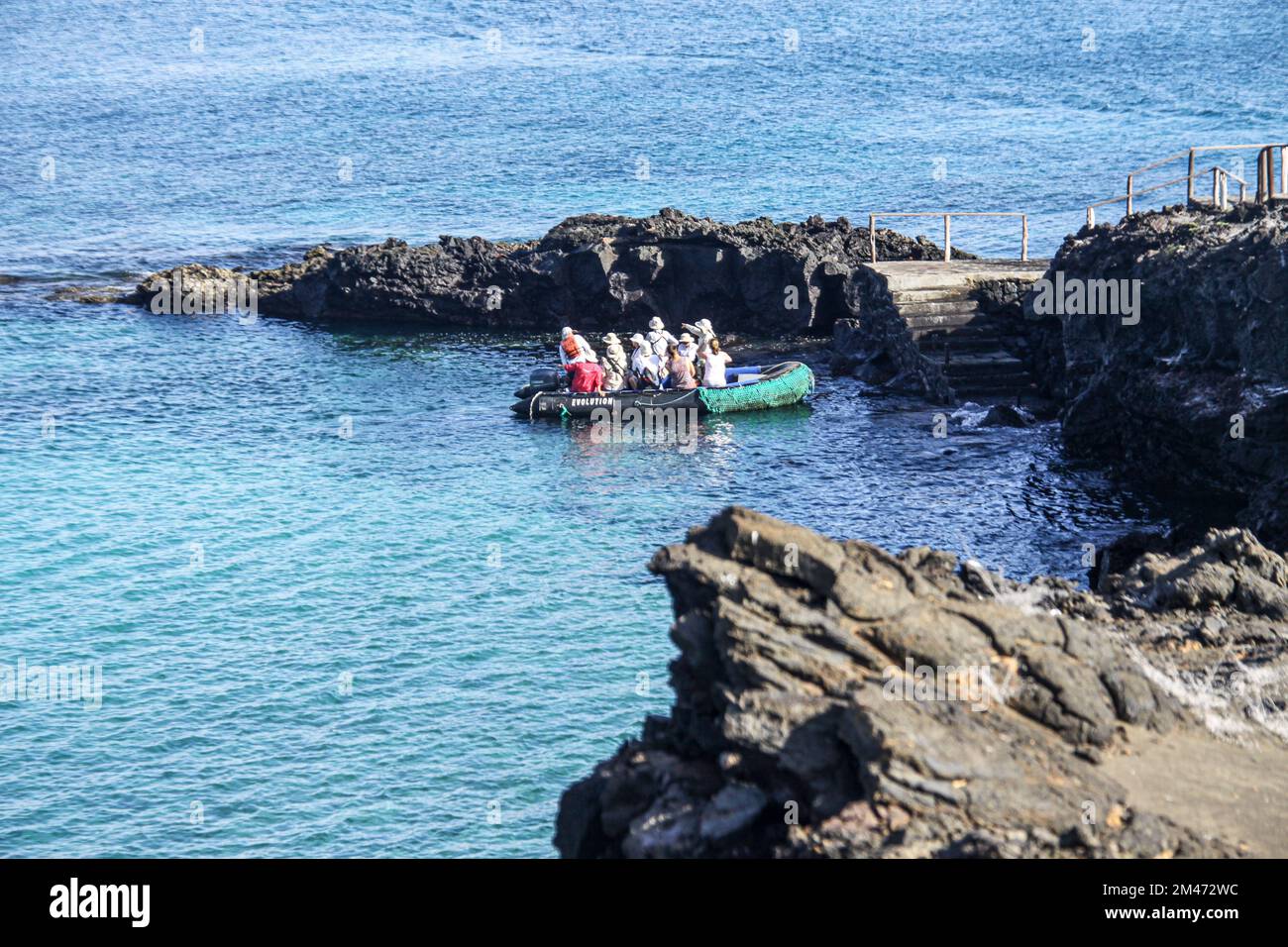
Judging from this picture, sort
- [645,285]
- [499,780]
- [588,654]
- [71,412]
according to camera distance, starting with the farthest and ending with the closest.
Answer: [645,285], [71,412], [588,654], [499,780]

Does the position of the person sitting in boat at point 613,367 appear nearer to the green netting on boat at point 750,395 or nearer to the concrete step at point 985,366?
the green netting on boat at point 750,395

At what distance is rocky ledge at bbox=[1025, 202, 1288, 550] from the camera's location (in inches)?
1167

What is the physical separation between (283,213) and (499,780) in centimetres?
6110

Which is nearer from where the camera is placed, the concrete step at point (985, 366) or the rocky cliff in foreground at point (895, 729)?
the rocky cliff in foreground at point (895, 729)

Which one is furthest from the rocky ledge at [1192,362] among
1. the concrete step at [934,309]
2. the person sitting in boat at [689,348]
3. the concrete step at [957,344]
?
the person sitting in boat at [689,348]

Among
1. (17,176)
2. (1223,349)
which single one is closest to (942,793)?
(1223,349)

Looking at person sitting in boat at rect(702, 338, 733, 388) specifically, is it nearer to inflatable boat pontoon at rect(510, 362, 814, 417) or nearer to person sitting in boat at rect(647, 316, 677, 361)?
inflatable boat pontoon at rect(510, 362, 814, 417)

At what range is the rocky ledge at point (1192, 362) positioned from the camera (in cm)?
2964

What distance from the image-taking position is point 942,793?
44.9 feet

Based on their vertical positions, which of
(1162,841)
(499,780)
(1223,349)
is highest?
(1223,349)

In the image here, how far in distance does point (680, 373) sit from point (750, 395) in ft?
6.97

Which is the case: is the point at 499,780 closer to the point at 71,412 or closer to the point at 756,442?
the point at 756,442

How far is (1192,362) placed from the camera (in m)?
33.6

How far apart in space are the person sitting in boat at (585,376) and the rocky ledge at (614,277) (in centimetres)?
1027
